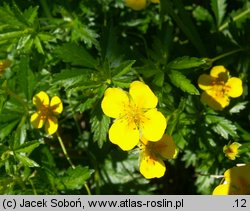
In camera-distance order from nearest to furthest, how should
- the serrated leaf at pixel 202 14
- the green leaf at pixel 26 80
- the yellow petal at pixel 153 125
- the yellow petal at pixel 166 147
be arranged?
the yellow petal at pixel 153 125, the yellow petal at pixel 166 147, the green leaf at pixel 26 80, the serrated leaf at pixel 202 14

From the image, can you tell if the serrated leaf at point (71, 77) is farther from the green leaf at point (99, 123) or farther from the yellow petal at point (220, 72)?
the yellow petal at point (220, 72)

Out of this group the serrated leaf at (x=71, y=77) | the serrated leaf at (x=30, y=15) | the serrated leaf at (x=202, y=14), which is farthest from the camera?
the serrated leaf at (x=202, y=14)

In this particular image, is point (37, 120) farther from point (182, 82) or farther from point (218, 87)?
point (218, 87)

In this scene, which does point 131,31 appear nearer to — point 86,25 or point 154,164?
point 86,25

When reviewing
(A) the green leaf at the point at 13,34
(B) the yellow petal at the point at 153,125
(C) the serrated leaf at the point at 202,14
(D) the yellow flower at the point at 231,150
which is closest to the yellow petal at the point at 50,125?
(A) the green leaf at the point at 13,34

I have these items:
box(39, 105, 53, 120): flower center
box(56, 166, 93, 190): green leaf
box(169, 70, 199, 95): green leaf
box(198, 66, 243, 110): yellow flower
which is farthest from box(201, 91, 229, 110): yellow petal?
box(39, 105, 53, 120): flower center

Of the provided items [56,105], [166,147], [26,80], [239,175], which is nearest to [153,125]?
[166,147]
